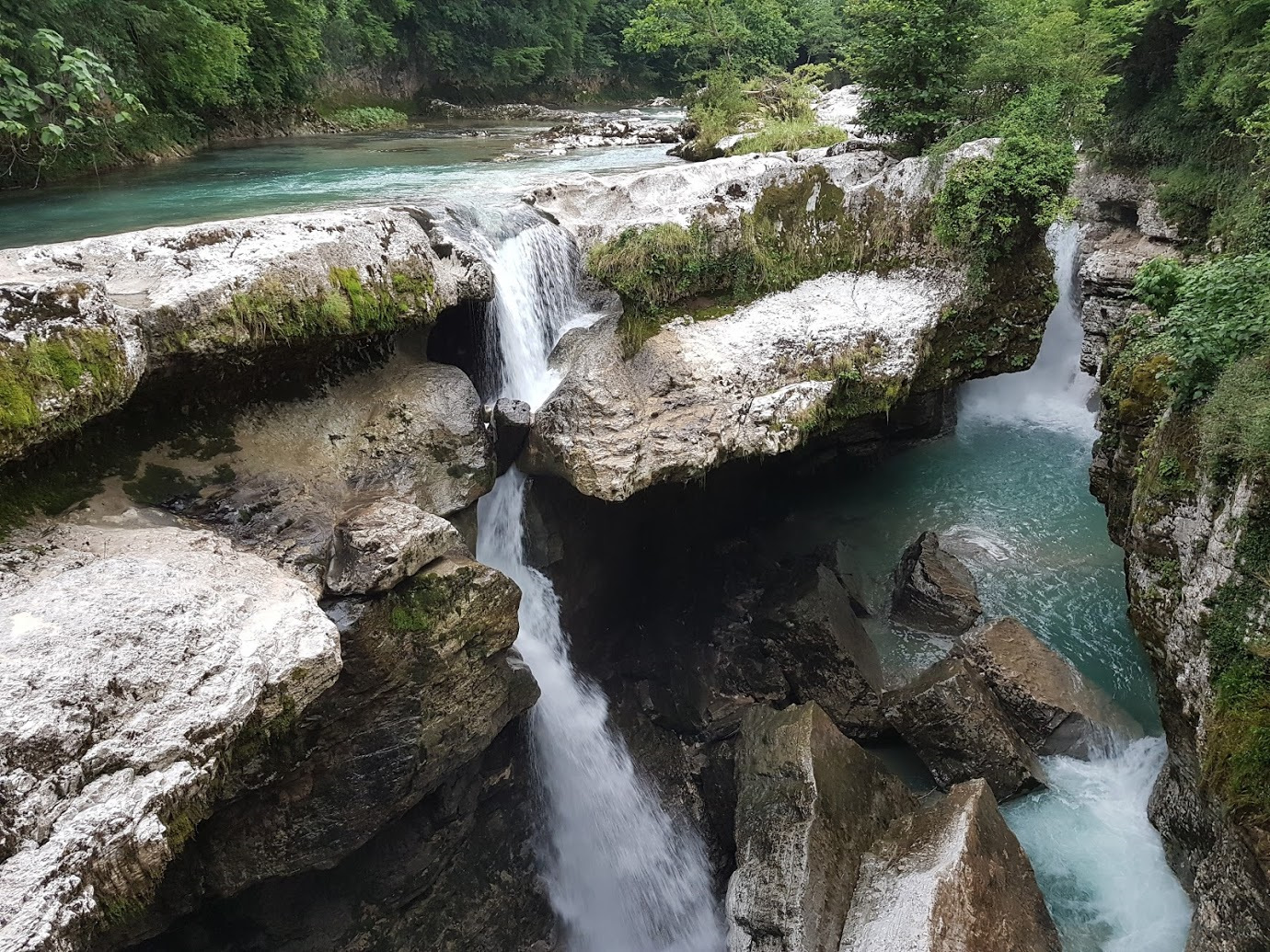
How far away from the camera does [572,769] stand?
9.22m

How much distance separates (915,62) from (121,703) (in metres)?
11.7

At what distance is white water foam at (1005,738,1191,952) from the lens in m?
6.53

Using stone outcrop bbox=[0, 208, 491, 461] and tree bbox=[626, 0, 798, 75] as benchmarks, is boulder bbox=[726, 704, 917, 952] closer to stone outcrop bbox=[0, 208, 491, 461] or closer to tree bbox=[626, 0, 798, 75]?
stone outcrop bbox=[0, 208, 491, 461]

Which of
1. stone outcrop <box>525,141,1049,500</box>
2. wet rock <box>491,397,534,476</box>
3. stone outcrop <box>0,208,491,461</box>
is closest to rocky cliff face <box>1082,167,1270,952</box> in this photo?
stone outcrop <box>525,141,1049,500</box>

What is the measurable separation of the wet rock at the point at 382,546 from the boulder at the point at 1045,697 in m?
6.79

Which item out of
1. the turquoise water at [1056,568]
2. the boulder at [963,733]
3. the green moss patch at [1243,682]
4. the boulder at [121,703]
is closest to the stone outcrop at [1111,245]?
the turquoise water at [1056,568]

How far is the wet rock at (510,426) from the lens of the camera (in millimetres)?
8773

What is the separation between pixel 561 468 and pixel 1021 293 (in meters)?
6.42

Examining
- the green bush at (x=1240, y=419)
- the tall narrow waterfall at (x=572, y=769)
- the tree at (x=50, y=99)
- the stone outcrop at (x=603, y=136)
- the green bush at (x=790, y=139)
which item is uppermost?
the tree at (x=50, y=99)

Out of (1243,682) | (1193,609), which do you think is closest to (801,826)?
(1243,682)

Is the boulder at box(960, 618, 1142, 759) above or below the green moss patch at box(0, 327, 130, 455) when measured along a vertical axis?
below

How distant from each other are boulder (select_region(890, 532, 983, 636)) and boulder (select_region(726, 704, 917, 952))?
10.7 feet

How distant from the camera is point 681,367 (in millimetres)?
8742

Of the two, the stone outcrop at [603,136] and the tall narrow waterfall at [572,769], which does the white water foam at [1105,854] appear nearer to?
the tall narrow waterfall at [572,769]
